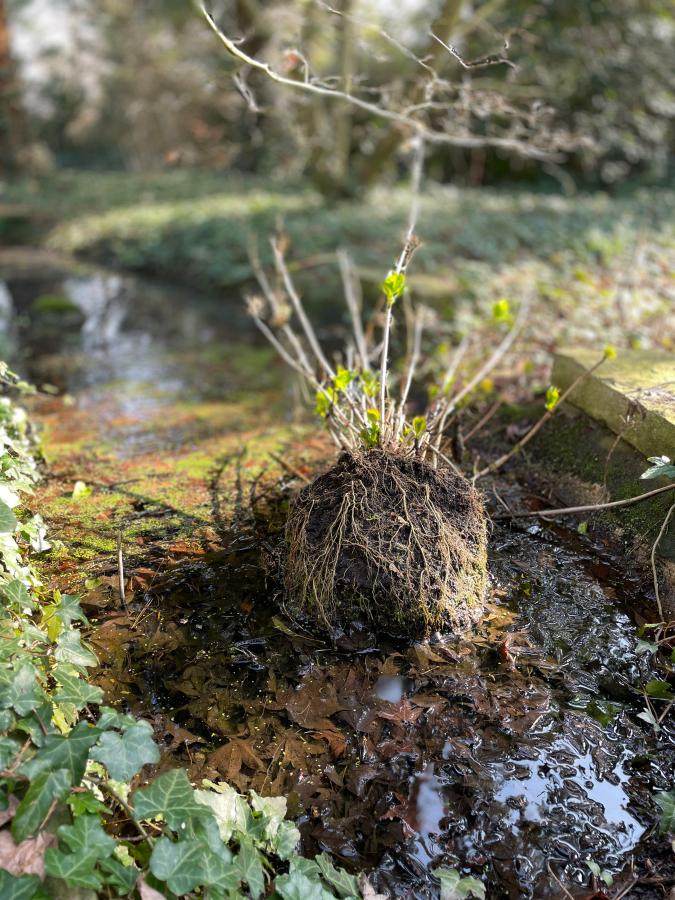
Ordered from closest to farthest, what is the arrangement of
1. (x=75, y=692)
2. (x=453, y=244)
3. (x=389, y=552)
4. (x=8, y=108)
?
1. (x=75, y=692)
2. (x=389, y=552)
3. (x=453, y=244)
4. (x=8, y=108)

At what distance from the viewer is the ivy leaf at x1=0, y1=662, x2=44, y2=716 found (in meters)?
1.84

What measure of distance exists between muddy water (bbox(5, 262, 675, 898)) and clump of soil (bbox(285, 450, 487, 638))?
0.38 feet

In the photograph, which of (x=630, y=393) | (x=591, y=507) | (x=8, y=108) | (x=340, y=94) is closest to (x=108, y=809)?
(x=591, y=507)

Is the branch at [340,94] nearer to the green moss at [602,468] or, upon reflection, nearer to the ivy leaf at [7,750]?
the green moss at [602,468]

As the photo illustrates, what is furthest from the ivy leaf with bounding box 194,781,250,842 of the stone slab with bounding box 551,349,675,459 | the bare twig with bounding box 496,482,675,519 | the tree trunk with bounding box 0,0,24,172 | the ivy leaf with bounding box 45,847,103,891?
the tree trunk with bounding box 0,0,24,172

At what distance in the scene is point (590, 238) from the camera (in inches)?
314

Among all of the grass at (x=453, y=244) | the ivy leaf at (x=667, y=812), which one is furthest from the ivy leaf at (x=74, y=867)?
the grass at (x=453, y=244)

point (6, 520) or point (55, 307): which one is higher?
point (6, 520)

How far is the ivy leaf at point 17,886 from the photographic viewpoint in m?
Answer: 1.54

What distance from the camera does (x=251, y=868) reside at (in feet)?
6.02

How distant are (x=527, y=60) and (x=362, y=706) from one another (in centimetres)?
1146

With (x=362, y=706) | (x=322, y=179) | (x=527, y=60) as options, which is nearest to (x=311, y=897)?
(x=362, y=706)

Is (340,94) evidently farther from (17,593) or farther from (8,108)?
(8,108)

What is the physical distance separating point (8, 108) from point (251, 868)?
850 inches
